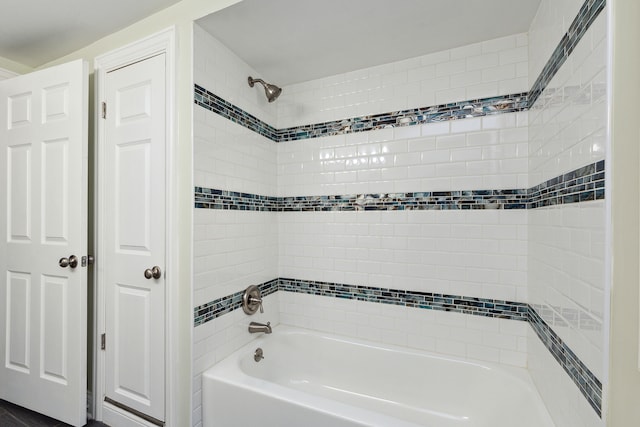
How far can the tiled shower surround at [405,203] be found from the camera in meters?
1.29

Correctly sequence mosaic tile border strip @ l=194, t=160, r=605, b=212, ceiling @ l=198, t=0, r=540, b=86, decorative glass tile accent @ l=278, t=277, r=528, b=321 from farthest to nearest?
decorative glass tile accent @ l=278, t=277, r=528, b=321, ceiling @ l=198, t=0, r=540, b=86, mosaic tile border strip @ l=194, t=160, r=605, b=212

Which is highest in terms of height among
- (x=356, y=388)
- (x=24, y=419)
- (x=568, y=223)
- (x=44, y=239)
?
(x=568, y=223)

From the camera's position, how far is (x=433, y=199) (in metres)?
1.77

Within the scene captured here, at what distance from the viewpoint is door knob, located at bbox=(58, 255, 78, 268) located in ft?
5.57

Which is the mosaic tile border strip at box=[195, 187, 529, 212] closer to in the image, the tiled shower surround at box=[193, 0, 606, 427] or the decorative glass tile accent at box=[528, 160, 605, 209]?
the tiled shower surround at box=[193, 0, 606, 427]

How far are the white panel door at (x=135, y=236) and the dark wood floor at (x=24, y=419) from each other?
0.34 metres

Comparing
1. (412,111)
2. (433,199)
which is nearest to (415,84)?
(412,111)

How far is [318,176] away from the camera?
2.10 meters

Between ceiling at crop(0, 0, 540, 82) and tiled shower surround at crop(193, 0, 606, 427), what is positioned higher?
ceiling at crop(0, 0, 540, 82)

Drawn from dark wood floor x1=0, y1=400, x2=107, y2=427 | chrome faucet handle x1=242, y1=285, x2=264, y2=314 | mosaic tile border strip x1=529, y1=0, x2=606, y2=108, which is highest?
mosaic tile border strip x1=529, y1=0, x2=606, y2=108

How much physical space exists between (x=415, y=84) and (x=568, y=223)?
3.94 ft

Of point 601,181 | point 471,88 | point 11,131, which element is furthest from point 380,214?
point 11,131

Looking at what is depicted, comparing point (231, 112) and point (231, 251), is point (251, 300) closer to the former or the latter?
point (231, 251)

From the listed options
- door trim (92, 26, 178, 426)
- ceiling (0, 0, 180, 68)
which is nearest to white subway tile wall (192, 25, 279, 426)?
door trim (92, 26, 178, 426)
